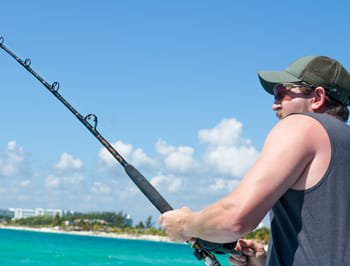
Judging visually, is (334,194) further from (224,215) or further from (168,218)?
(168,218)

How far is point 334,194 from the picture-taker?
2000mm

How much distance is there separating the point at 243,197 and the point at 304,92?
1.62 ft

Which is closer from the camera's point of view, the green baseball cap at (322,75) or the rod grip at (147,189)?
the green baseball cap at (322,75)

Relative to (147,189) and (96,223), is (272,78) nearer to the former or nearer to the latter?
(147,189)

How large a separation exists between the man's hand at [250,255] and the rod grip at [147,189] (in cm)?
32

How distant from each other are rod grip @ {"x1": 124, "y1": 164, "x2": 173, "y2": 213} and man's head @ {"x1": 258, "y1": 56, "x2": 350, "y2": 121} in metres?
0.66

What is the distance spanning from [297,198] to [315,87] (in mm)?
407

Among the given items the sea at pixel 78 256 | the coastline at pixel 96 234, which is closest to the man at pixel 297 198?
the sea at pixel 78 256

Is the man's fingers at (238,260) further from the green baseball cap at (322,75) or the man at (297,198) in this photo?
the green baseball cap at (322,75)

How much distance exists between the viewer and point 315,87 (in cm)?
222

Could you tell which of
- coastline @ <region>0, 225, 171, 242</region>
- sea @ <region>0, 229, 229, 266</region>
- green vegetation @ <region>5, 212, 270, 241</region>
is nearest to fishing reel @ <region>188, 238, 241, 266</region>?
sea @ <region>0, 229, 229, 266</region>

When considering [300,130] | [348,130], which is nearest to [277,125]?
[300,130]

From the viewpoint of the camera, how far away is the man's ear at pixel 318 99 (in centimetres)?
222

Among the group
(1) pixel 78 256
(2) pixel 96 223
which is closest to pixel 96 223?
(2) pixel 96 223
